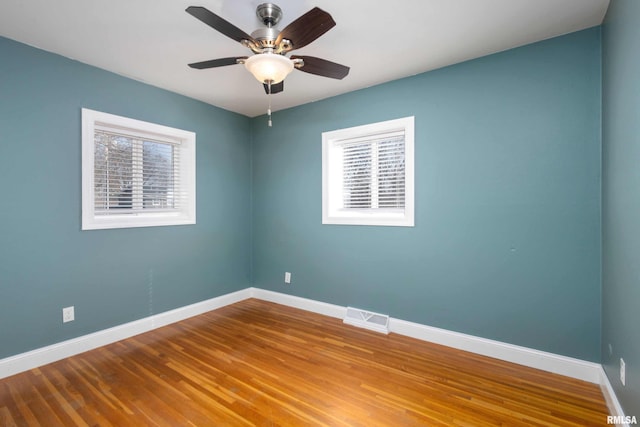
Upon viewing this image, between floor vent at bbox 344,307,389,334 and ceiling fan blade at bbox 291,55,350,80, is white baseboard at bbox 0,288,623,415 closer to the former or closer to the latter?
floor vent at bbox 344,307,389,334

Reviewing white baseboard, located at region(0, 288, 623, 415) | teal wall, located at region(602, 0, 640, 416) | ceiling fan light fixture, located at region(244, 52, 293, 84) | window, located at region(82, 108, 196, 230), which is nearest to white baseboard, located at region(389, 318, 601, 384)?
white baseboard, located at region(0, 288, 623, 415)

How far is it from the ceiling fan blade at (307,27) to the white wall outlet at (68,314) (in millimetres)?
2767

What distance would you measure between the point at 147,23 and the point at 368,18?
5.06 feet

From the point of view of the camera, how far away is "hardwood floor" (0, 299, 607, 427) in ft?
5.69

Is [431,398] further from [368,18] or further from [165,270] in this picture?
[165,270]

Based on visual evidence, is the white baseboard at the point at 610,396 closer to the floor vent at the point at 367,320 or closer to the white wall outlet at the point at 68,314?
the floor vent at the point at 367,320

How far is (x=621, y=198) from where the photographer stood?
5.23ft

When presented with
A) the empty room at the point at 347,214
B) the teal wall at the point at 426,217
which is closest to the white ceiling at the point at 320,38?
the empty room at the point at 347,214

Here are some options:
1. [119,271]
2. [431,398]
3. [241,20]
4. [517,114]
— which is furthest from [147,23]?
[431,398]

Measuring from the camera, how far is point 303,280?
3.66 meters

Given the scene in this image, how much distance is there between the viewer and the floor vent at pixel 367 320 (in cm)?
299

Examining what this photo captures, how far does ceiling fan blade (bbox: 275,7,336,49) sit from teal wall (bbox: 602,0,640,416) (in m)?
1.44

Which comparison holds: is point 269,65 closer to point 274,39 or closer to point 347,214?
point 274,39

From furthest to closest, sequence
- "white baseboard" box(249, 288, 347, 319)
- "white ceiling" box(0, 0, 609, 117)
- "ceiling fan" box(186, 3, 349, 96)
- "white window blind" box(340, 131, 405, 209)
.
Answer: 1. "white baseboard" box(249, 288, 347, 319)
2. "white window blind" box(340, 131, 405, 209)
3. "white ceiling" box(0, 0, 609, 117)
4. "ceiling fan" box(186, 3, 349, 96)
